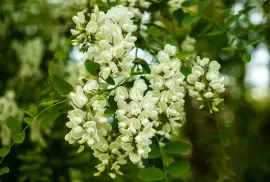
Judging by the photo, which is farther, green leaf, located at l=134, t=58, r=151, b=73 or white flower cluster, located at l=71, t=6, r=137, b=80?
green leaf, located at l=134, t=58, r=151, b=73

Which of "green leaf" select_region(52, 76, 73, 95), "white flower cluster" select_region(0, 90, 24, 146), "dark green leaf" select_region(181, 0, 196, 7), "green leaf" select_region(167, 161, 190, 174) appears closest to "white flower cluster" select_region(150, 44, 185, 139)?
"green leaf" select_region(167, 161, 190, 174)

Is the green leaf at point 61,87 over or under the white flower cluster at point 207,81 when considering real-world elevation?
over

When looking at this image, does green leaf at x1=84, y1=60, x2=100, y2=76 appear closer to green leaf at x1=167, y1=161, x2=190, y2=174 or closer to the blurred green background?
the blurred green background

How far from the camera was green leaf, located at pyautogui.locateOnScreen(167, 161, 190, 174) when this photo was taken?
3.67ft

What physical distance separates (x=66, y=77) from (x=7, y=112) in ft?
1.40

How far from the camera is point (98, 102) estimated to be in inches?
40.5

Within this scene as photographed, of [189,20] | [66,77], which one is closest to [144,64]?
[189,20]

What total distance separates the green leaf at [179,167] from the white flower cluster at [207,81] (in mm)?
165

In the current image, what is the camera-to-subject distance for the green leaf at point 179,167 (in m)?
1.12

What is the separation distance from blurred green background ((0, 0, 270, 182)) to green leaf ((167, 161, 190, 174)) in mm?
235

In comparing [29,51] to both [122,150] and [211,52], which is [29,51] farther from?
[122,150]

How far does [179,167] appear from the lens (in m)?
1.13

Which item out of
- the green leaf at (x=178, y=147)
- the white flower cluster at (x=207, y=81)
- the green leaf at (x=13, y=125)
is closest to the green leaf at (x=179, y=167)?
the green leaf at (x=178, y=147)

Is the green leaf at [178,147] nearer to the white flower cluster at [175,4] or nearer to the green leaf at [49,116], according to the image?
the green leaf at [49,116]
